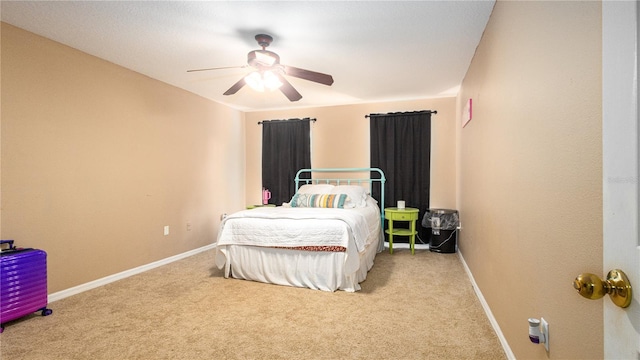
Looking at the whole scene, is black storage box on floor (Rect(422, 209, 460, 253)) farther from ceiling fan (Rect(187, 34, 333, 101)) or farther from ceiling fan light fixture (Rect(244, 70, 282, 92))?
ceiling fan light fixture (Rect(244, 70, 282, 92))

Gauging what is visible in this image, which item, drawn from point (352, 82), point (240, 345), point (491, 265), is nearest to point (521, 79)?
point (491, 265)

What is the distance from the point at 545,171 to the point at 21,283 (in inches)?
136

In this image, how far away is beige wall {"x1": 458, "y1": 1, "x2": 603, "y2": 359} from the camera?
1010 mm

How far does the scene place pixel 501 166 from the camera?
204 cm

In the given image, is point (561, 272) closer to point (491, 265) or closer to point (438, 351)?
point (438, 351)

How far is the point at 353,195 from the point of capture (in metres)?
4.41

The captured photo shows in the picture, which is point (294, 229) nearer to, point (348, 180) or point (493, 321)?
point (493, 321)

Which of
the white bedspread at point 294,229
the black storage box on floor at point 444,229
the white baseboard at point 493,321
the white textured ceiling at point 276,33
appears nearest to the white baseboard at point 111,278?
the white bedspread at point 294,229

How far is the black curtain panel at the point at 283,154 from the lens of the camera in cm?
537

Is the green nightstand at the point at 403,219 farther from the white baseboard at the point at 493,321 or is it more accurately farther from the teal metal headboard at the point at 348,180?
the white baseboard at the point at 493,321

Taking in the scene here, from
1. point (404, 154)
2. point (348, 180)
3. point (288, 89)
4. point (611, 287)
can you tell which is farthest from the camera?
point (348, 180)

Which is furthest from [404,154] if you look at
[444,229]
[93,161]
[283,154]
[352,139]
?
[93,161]

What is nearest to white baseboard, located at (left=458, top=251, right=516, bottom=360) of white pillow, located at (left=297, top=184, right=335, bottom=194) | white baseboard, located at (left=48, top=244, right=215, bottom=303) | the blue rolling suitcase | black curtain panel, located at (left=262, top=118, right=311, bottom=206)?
white pillow, located at (left=297, top=184, right=335, bottom=194)

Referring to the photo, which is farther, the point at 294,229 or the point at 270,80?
the point at 294,229
